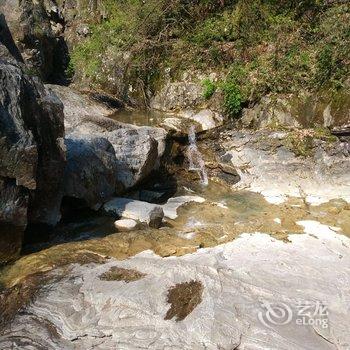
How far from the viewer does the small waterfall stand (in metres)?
10.3

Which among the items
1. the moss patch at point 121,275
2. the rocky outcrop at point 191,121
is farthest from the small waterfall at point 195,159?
the moss patch at point 121,275

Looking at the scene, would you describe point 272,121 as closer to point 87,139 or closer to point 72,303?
point 87,139

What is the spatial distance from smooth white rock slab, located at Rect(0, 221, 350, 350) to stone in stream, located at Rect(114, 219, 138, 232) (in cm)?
126

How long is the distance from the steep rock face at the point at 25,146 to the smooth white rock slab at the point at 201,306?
49.5 inches

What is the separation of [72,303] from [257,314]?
2.03 meters

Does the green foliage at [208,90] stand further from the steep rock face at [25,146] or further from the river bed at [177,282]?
the steep rock face at [25,146]

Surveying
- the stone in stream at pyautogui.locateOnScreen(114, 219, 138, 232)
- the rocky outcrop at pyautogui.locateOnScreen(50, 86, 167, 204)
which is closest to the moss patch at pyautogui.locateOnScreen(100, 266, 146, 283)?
the stone in stream at pyautogui.locateOnScreen(114, 219, 138, 232)

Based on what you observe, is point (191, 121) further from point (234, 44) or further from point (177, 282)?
point (177, 282)

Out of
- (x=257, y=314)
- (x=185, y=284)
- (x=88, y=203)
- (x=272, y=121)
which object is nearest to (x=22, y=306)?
(x=185, y=284)

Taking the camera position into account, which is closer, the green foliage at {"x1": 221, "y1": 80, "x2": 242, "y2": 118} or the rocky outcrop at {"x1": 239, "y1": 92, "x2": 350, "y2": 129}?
the rocky outcrop at {"x1": 239, "y1": 92, "x2": 350, "y2": 129}

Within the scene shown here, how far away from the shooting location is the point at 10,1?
14.8m

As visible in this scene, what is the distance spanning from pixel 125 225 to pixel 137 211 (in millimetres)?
425

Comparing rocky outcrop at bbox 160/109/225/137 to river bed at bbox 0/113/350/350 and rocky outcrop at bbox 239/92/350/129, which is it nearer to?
rocky outcrop at bbox 239/92/350/129

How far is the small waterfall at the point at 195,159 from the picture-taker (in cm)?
1034
